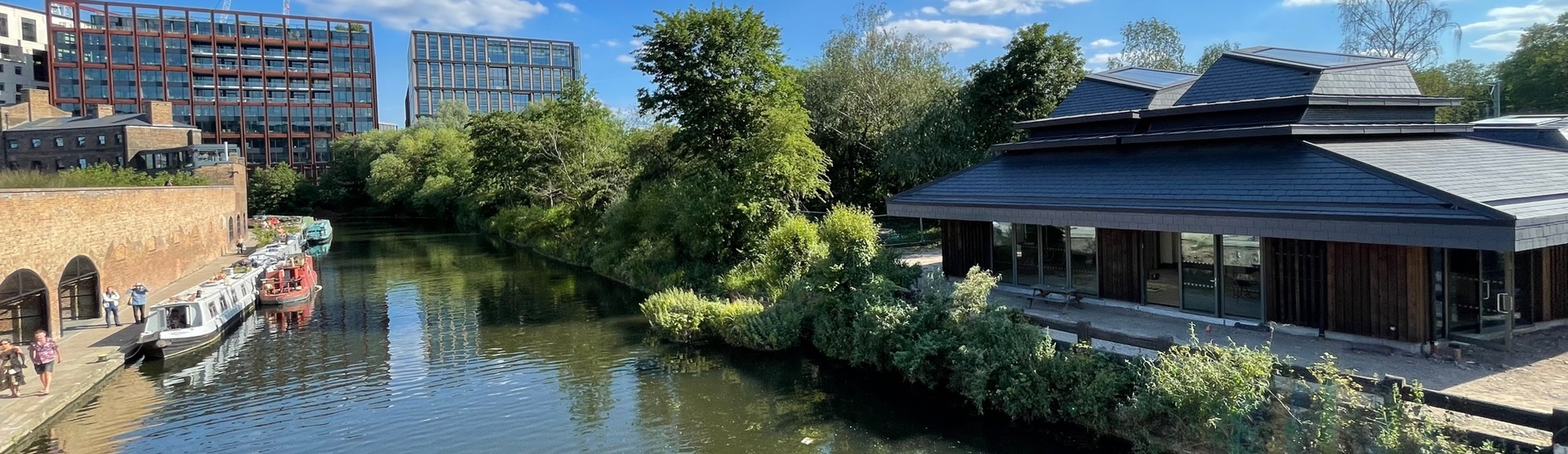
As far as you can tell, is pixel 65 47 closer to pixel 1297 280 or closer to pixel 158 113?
pixel 158 113

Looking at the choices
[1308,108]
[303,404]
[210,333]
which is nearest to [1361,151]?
[1308,108]

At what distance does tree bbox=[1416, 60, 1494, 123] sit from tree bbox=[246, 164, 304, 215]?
83.0m

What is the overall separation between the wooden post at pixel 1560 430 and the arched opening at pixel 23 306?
1041 inches

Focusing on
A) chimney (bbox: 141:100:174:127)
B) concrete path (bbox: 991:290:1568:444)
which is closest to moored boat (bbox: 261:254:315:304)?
concrete path (bbox: 991:290:1568:444)

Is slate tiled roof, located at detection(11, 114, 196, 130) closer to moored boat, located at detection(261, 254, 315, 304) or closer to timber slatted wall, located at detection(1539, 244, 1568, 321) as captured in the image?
moored boat, located at detection(261, 254, 315, 304)

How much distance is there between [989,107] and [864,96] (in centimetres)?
760

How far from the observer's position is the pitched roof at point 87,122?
195 feet

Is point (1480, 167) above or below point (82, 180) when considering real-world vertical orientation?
below

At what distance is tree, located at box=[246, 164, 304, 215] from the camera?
77312 mm

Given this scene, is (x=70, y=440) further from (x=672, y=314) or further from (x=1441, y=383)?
(x=1441, y=383)

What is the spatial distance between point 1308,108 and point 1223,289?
3866mm

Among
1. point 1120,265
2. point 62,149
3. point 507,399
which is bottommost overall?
point 507,399

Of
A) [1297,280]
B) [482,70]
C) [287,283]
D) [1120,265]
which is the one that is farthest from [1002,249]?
[482,70]

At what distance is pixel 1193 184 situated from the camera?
51.4 feet
